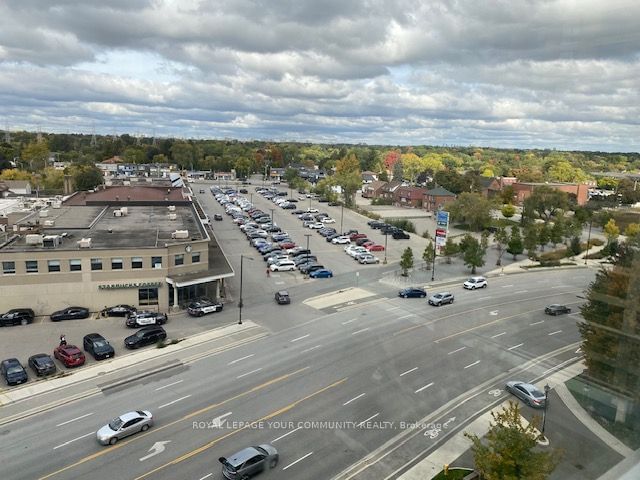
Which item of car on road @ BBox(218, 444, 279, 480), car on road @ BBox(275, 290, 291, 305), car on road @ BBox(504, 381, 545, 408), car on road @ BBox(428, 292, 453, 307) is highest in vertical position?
car on road @ BBox(504, 381, 545, 408)

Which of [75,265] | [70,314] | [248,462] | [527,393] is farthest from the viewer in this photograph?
[75,265]

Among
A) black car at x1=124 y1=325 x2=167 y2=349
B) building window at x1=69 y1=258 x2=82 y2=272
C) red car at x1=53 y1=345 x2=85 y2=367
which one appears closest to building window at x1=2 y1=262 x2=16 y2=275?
building window at x1=69 y1=258 x2=82 y2=272

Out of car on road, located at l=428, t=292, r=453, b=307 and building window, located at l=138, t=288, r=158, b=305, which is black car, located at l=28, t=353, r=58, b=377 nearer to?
building window, located at l=138, t=288, r=158, b=305

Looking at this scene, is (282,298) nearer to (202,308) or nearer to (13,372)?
→ (202,308)

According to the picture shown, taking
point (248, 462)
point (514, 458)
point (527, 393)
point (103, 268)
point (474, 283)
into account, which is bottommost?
point (474, 283)

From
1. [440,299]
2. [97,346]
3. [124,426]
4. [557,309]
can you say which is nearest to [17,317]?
[97,346]

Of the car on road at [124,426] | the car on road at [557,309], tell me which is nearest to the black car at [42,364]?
the car on road at [124,426]

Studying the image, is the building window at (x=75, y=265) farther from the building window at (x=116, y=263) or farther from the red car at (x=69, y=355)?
the red car at (x=69, y=355)
